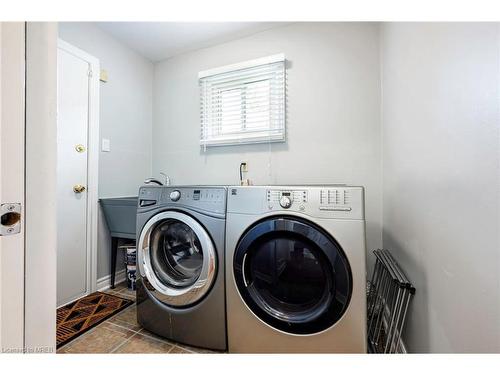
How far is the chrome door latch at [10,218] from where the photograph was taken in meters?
0.37

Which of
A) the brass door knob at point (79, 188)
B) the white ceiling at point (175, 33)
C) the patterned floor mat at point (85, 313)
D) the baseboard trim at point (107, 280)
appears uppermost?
the white ceiling at point (175, 33)

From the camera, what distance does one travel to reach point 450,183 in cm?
73

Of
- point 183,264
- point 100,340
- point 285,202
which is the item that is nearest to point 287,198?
point 285,202

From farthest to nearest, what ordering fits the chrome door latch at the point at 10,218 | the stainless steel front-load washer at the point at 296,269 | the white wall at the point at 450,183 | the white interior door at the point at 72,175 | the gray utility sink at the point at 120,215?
1. the gray utility sink at the point at 120,215
2. the white interior door at the point at 72,175
3. the stainless steel front-load washer at the point at 296,269
4. the white wall at the point at 450,183
5. the chrome door latch at the point at 10,218

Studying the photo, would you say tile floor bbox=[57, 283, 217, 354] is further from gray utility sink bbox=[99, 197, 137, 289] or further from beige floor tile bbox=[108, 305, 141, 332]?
gray utility sink bbox=[99, 197, 137, 289]

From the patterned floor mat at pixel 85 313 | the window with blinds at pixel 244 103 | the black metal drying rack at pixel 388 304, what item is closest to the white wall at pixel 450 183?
the black metal drying rack at pixel 388 304

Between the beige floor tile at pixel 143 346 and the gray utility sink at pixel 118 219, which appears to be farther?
the gray utility sink at pixel 118 219

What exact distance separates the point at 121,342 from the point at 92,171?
1282mm

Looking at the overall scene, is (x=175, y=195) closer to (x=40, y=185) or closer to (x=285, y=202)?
→ (x=285, y=202)

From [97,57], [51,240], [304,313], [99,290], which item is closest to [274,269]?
[304,313]

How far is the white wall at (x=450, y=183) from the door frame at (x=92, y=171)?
221 cm

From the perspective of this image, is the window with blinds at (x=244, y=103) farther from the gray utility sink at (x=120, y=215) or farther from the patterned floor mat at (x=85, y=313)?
the patterned floor mat at (x=85, y=313)

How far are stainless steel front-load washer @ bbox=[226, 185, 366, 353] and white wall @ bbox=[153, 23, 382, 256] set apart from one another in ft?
2.63
